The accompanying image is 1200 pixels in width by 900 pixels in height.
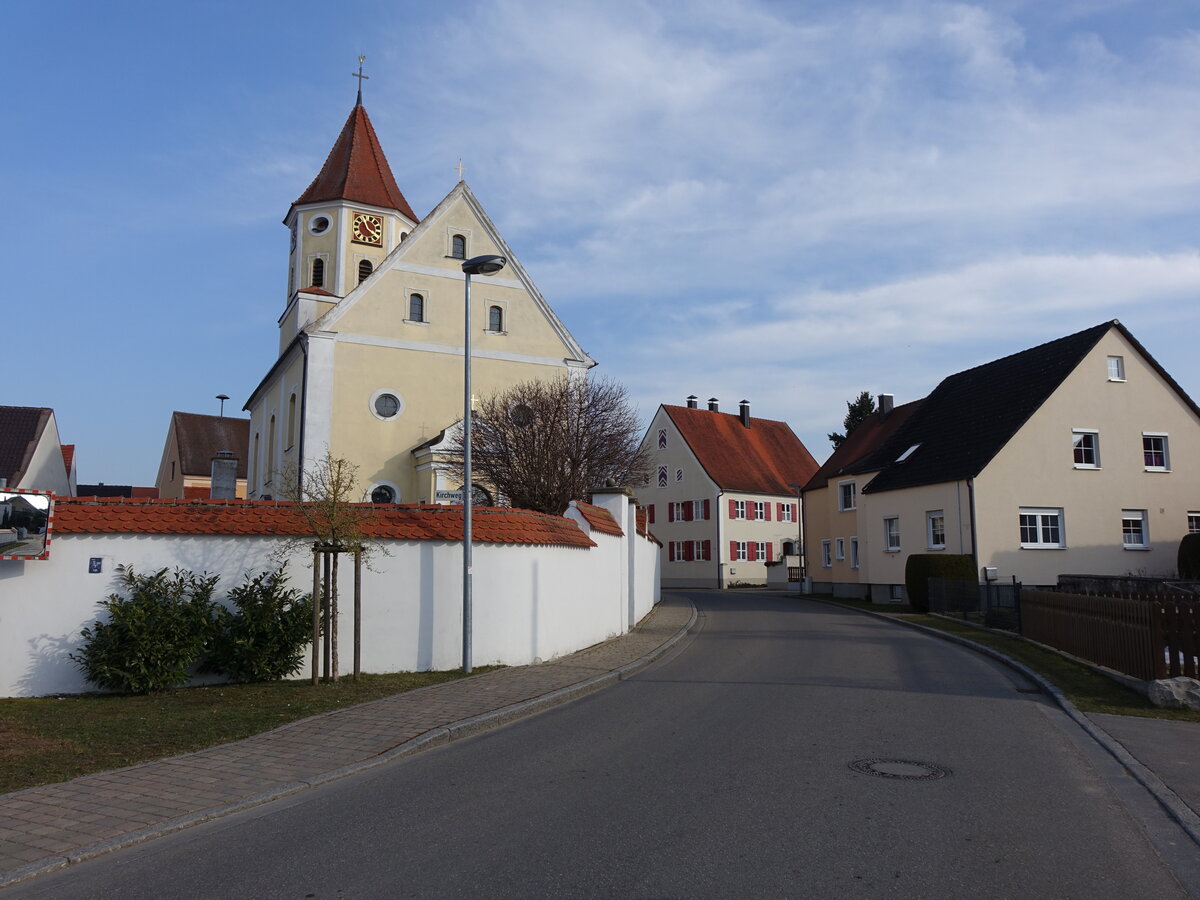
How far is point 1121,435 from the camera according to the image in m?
32.3

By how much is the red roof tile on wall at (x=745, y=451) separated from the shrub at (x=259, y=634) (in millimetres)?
42989

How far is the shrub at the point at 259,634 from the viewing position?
40.5 ft

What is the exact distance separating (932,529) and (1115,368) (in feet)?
27.5

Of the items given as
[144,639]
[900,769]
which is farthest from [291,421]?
[900,769]

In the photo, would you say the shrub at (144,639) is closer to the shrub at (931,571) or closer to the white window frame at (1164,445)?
the shrub at (931,571)

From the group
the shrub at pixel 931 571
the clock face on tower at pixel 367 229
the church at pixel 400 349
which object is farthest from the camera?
the clock face on tower at pixel 367 229

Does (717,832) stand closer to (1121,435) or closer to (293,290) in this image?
(1121,435)

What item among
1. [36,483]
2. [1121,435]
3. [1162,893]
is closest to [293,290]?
[36,483]

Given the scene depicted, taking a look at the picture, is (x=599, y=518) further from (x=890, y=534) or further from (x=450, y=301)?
(x=890, y=534)

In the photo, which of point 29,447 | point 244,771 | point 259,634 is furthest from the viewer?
point 29,447

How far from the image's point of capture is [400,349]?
1329 inches

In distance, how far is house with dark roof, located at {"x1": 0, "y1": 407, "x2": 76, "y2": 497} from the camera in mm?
40688

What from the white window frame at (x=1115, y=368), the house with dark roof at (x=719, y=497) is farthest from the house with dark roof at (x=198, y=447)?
the white window frame at (x=1115, y=368)

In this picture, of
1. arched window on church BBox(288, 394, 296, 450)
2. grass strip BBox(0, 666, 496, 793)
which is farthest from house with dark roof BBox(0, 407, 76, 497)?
grass strip BBox(0, 666, 496, 793)
